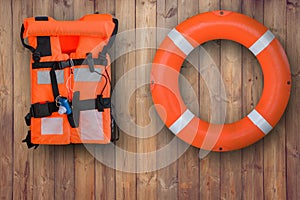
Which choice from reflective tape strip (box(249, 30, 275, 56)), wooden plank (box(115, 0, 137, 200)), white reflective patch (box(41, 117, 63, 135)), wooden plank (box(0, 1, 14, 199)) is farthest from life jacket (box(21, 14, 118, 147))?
reflective tape strip (box(249, 30, 275, 56))

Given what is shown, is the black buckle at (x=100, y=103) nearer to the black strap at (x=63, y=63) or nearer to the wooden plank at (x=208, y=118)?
the black strap at (x=63, y=63)

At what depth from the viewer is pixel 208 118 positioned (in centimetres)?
310

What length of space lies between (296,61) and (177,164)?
78cm

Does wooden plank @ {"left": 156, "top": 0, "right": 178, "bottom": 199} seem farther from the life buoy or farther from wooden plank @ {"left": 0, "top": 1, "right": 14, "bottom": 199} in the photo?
wooden plank @ {"left": 0, "top": 1, "right": 14, "bottom": 199}

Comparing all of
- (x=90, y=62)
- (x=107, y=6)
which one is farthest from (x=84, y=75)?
(x=107, y=6)

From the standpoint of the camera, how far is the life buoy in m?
2.94

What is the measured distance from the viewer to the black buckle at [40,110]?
296 centimetres

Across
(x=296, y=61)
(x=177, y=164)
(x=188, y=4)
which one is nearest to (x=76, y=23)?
(x=188, y=4)

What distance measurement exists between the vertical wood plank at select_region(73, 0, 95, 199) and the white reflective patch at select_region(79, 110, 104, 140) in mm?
182

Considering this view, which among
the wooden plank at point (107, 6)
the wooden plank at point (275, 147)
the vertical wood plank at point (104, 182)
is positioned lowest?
the vertical wood plank at point (104, 182)

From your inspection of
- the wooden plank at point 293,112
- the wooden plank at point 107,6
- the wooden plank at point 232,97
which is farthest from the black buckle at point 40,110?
the wooden plank at point 293,112

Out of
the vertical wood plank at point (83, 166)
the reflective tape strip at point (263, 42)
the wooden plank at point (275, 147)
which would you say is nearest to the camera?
the reflective tape strip at point (263, 42)

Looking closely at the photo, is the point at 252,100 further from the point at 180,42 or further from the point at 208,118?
the point at 180,42

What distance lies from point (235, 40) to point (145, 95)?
0.53 metres
